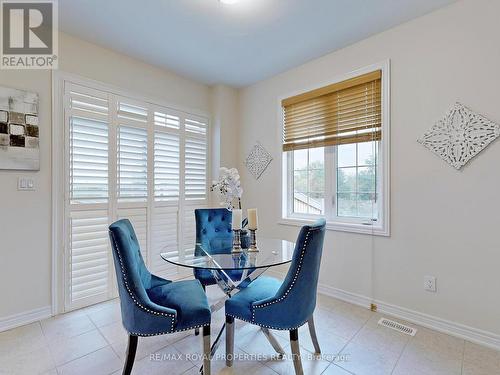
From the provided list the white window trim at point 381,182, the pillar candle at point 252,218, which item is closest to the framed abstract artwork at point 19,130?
the pillar candle at point 252,218

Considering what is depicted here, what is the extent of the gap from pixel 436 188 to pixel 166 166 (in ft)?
9.00

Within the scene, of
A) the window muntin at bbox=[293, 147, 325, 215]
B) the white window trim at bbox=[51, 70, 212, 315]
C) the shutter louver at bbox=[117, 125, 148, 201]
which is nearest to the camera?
the white window trim at bbox=[51, 70, 212, 315]

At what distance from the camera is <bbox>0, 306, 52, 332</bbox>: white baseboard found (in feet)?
6.83

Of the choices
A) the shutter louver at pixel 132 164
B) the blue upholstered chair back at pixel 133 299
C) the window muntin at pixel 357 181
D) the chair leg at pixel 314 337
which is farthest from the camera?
the shutter louver at pixel 132 164

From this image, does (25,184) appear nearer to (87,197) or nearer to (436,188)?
(87,197)

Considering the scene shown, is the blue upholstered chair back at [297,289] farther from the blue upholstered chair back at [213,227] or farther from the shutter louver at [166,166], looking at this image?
the shutter louver at [166,166]

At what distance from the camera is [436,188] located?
6.90 feet

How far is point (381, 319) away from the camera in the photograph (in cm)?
228

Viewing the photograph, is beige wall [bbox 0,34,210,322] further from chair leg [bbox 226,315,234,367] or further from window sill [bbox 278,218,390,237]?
window sill [bbox 278,218,390,237]

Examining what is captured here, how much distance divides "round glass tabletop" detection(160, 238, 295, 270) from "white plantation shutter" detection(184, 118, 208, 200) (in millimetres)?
1386

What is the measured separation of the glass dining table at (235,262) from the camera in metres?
1.69

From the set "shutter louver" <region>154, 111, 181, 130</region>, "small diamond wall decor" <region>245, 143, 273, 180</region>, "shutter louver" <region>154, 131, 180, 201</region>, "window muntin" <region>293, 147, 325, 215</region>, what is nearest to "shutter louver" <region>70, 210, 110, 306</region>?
"shutter louver" <region>154, 131, 180, 201</region>

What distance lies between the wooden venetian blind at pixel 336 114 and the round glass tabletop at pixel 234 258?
1334 millimetres

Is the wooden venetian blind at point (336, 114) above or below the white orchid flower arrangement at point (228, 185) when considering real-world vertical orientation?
above
